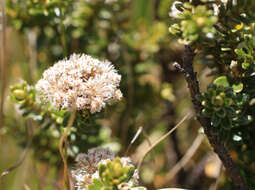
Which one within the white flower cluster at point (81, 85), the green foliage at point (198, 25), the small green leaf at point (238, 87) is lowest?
the small green leaf at point (238, 87)

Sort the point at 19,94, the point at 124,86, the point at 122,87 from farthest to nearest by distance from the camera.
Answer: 1. the point at 124,86
2. the point at 122,87
3. the point at 19,94

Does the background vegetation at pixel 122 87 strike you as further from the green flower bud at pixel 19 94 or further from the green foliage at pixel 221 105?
the green foliage at pixel 221 105

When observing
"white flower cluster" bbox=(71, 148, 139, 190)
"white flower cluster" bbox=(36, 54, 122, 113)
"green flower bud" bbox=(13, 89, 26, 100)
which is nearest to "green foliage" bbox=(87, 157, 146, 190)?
"white flower cluster" bbox=(71, 148, 139, 190)

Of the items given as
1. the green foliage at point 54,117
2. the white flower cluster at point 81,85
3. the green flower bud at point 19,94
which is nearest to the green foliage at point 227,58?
the white flower cluster at point 81,85

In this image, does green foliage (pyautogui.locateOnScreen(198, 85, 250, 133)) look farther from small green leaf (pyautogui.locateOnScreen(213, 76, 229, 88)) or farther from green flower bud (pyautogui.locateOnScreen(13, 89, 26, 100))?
green flower bud (pyautogui.locateOnScreen(13, 89, 26, 100))

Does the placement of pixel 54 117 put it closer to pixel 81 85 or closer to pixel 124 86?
pixel 81 85

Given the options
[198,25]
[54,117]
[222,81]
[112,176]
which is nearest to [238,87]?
[222,81]

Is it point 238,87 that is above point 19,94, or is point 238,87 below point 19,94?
below
